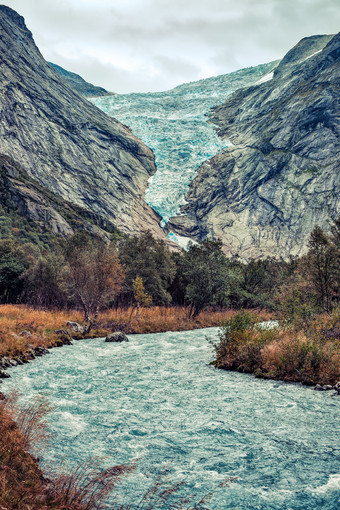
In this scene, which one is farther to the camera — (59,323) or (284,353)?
(59,323)

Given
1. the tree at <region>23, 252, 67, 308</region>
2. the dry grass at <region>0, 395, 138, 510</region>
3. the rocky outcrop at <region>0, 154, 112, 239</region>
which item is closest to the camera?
the dry grass at <region>0, 395, 138, 510</region>

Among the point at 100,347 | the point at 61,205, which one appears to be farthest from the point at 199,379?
the point at 61,205

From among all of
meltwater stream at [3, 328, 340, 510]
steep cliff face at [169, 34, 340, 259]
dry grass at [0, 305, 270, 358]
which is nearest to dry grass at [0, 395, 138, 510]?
meltwater stream at [3, 328, 340, 510]

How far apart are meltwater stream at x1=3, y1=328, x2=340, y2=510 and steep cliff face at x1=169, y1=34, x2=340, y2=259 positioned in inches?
4775

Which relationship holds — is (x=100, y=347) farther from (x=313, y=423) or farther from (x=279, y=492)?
(x=279, y=492)

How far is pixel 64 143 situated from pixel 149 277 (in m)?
112

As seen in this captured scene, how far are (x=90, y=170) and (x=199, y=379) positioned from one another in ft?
466

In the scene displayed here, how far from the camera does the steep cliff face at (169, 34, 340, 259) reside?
13525 centimetres

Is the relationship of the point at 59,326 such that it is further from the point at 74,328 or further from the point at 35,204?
the point at 35,204

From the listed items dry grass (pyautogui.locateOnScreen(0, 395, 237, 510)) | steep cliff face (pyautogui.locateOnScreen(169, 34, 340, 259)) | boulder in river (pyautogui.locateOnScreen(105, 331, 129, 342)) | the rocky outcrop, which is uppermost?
steep cliff face (pyautogui.locateOnScreen(169, 34, 340, 259))

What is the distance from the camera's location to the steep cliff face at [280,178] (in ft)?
444

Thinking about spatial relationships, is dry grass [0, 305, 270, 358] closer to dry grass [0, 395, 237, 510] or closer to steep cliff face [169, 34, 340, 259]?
dry grass [0, 395, 237, 510]

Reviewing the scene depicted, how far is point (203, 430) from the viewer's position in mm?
9594

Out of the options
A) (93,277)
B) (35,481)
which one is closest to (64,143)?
(93,277)
